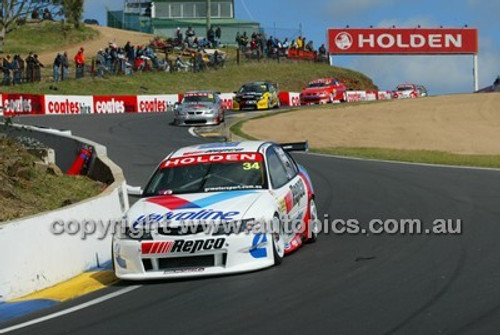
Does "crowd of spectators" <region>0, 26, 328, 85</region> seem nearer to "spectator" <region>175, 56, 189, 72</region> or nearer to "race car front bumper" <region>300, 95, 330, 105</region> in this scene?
"spectator" <region>175, 56, 189, 72</region>

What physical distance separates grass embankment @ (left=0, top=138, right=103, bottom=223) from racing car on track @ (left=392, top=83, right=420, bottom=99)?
1798 inches

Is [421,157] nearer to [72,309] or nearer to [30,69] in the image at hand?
[72,309]

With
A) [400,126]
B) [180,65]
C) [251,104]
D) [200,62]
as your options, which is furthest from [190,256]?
[200,62]

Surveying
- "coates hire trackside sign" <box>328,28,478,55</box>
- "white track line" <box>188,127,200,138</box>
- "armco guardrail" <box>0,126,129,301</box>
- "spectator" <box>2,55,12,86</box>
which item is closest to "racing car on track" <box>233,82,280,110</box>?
"white track line" <box>188,127,200,138</box>

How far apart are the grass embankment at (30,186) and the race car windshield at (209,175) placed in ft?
9.10

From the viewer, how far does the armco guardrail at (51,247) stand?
8188 mm

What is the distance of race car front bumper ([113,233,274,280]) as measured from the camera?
27.3 ft

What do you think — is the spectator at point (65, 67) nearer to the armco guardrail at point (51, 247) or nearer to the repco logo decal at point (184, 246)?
the armco guardrail at point (51, 247)

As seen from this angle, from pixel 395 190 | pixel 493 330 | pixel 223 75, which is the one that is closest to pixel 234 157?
pixel 493 330

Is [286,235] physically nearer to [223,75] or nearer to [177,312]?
[177,312]

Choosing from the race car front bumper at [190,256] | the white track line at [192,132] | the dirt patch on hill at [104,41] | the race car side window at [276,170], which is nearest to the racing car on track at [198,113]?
the white track line at [192,132]

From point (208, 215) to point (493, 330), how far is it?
3306 millimetres

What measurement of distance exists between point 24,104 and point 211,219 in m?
32.2

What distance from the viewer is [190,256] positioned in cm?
834
